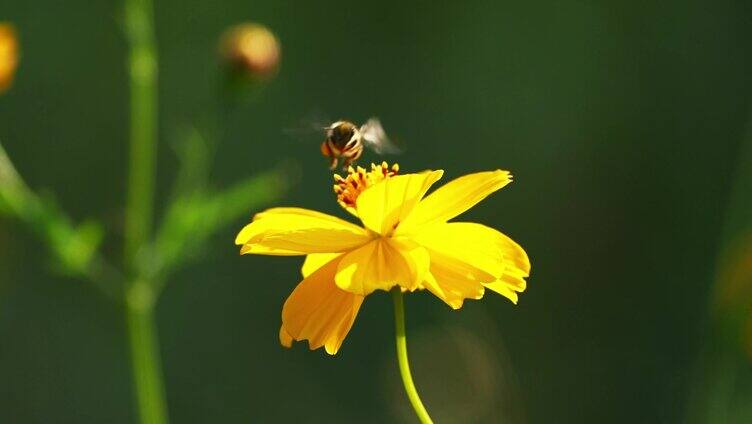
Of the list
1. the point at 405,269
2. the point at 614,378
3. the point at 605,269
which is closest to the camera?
the point at 405,269

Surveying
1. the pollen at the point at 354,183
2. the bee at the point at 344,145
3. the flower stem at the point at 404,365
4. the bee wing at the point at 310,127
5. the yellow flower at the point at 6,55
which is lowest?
the flower stem at the point at 404,365

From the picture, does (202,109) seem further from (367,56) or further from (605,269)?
(605,269)

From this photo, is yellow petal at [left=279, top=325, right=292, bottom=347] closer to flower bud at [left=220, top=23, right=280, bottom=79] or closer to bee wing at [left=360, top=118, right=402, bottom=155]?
bee wing at [left=360, top=118, right=402, bottom=155]

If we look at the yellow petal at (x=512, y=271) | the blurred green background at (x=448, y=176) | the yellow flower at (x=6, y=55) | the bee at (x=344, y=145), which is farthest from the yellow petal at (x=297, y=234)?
the blurred green background at (x=448, y=176)

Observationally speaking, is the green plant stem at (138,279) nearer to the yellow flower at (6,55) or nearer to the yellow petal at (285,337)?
the yellow flower at (6,55)

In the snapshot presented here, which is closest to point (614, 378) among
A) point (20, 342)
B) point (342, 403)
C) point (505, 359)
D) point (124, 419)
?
point (505, 359)

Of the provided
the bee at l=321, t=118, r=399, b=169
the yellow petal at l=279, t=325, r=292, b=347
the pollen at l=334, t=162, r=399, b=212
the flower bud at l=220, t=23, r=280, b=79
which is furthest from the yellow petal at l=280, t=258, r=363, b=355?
the flower bud at l=220, t=23, r=280, b=79
